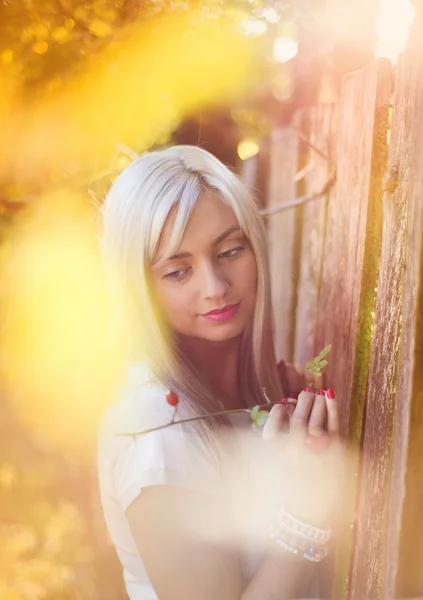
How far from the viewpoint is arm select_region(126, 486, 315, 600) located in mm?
1077

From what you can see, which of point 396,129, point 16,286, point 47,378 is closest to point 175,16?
point 396,129

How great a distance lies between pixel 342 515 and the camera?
1.15 m

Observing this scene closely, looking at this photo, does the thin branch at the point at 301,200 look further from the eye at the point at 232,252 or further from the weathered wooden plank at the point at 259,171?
the eye at the point at 232,252

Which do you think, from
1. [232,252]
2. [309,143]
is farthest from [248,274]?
[309,143]

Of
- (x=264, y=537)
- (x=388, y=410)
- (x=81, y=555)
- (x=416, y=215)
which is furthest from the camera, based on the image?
(x=81, y=555)

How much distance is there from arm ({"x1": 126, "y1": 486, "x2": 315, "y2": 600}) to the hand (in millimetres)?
90

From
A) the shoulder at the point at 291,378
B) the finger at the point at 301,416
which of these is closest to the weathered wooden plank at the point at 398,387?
the finger at the point at 301,416

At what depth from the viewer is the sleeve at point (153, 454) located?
3.54ft

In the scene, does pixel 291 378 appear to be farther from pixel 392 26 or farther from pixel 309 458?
pixel 392 26

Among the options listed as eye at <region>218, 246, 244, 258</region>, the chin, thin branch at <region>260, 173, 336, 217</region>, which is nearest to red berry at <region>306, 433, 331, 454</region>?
the chin

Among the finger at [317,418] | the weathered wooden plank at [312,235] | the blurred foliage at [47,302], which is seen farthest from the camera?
the weathered wooden plank at [312,235]

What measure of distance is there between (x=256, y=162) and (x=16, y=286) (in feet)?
1.72

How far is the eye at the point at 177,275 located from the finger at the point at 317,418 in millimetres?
305

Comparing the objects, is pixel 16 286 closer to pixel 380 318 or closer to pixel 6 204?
pixel 6 204
